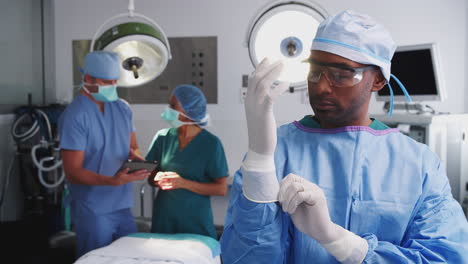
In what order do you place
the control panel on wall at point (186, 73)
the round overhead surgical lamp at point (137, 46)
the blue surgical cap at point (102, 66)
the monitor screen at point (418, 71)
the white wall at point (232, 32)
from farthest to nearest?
the control panel on wall at point (186, 73) → the white wall at point (232, 32) → the monitor screen at point (418, 71) → the blue surgical cap at point (102, 66) → the round overhead surgical lamp at point (137, 46)

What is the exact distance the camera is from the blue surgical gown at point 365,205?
0.82 m

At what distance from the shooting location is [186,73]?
11.3ft

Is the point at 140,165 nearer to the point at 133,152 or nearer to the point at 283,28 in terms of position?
the point at 133,152

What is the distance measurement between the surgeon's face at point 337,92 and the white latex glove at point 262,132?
157 mm

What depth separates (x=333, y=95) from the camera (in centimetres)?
89

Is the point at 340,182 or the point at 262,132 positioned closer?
the point at 262,132

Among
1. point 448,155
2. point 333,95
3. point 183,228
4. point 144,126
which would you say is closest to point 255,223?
point 333,95

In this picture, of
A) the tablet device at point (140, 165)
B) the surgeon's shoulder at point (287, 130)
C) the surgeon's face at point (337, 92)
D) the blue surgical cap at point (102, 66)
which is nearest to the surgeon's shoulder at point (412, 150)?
the surgeon's face at point (337, 92)

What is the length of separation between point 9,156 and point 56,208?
618 mm

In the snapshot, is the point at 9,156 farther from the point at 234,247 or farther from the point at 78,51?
the point at 234,247

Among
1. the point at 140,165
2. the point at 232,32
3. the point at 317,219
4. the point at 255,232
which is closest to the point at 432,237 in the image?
the point at 317,219

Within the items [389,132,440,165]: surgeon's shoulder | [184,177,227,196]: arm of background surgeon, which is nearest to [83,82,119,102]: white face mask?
[184,177,227,196]: arm of background surgeon

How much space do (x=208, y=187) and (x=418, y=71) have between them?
4.41 feet

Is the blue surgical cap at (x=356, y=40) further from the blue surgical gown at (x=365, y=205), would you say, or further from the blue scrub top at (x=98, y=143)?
the blue scrub top at (x=98, y=143)
